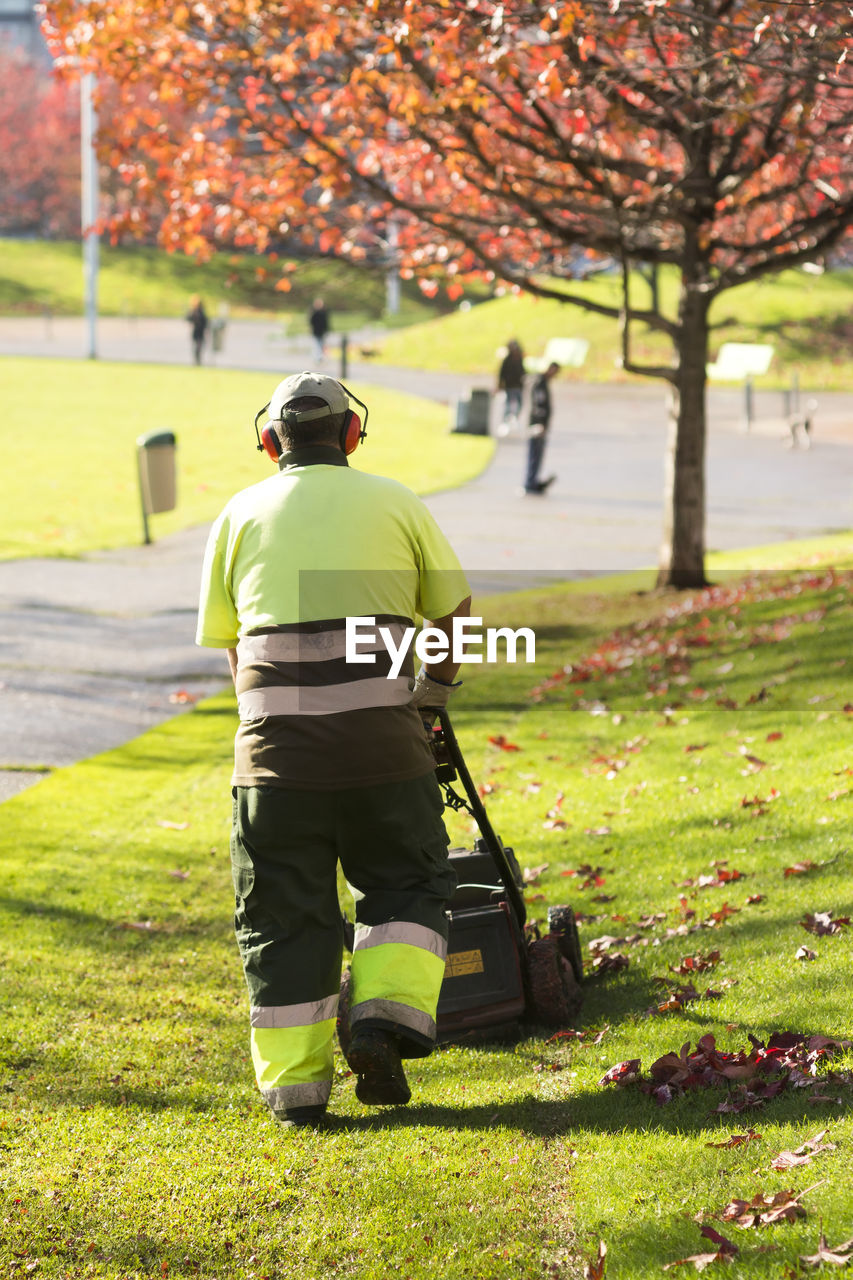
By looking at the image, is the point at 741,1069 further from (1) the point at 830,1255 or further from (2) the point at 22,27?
(2) the point at 22,27

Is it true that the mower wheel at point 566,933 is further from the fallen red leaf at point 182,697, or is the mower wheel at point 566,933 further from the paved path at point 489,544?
the fallen red leaf at point 182,697

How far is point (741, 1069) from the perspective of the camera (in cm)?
441

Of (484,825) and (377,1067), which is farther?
(484,825)

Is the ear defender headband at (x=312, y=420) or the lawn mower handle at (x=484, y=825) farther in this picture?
the lawn mower handle at (x=484, y=825)

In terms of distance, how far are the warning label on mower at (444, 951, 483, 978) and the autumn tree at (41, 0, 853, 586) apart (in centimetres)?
617

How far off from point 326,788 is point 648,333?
37.6 metres

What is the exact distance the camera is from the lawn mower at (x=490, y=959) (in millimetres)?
4996

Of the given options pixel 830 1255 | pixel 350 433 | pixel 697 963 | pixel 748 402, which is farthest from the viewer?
pixel 748 402

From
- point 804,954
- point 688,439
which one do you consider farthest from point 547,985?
point 688,439

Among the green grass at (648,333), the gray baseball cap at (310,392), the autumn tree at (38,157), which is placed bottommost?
the gray baseball cap at (310,392)

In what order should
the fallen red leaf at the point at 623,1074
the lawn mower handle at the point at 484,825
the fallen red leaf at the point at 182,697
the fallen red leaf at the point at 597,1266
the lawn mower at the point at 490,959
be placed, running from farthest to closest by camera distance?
the fallen red leaf at the point at 182,697, the lawn mower at the point at 490,959, the lawn mower handle at the point at 484,825, the fallen red leaf at the point at 623,1074, the fallen red leaf at the point at 597,1266

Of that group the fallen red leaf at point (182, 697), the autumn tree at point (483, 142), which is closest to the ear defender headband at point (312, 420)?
the autumn tree at point (483, 142)

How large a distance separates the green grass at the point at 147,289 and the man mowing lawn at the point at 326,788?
50.9 metres

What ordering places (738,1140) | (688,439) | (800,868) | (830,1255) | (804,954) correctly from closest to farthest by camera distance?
1. (830,1255)
2. (738,1140)
3. (804,954)
4. (800,868)
5. (688,439)
